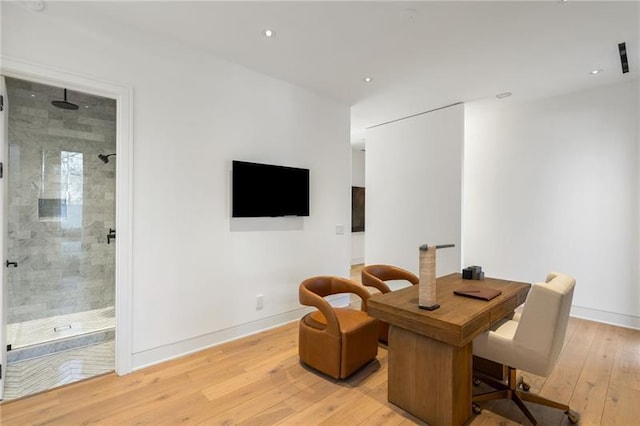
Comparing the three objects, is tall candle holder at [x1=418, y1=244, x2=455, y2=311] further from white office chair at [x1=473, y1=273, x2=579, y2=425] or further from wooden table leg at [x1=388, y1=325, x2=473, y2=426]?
white office chair at [x1=473, y1=273, x2=579, y2=425]

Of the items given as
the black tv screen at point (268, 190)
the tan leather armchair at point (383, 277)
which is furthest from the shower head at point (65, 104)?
the tan leather armchair at point (383, 277)

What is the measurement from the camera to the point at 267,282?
342 cm

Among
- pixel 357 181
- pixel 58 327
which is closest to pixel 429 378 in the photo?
pixel 58 327

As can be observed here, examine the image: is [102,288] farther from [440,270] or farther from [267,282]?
[440,270]

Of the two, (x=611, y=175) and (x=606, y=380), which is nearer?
(x=606, y=380)

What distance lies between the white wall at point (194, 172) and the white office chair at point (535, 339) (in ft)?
7.35

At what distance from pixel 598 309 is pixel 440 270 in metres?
1.86

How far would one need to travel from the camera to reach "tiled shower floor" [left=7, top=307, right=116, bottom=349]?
3191mm

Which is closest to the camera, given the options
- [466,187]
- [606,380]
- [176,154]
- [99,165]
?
[606,380]

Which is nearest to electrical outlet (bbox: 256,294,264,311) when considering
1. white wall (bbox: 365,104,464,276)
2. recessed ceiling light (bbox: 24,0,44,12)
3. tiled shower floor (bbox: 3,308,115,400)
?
tiled shower floor (bbox: 3,308,115,400)

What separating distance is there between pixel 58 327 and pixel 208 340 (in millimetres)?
2040

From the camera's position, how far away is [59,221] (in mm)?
3764

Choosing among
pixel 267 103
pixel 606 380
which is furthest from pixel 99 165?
pixel 606 380

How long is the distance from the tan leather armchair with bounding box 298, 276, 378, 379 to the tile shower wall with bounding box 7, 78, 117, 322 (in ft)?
10.3
